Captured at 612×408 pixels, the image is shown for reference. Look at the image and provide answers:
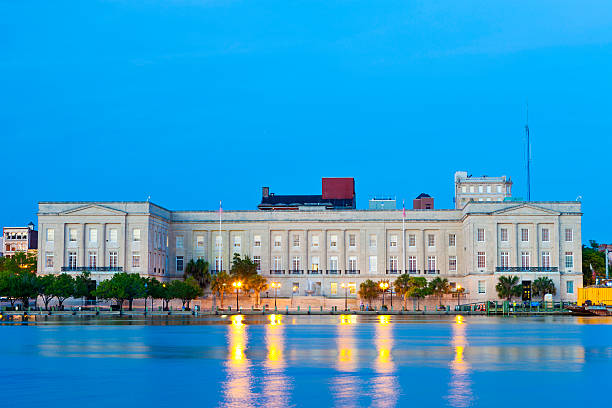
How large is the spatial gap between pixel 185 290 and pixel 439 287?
3739 cm

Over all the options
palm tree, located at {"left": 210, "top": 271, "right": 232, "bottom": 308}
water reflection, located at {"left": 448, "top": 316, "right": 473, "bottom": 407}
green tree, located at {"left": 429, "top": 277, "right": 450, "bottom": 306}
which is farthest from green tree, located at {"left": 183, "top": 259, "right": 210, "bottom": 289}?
water reflection, located at {"left": 448, "top": 316, "right": 473, "bottom": 407}

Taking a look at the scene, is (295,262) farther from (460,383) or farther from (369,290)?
(460,383)

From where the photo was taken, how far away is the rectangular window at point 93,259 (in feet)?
449

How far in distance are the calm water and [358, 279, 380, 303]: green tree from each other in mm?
79314

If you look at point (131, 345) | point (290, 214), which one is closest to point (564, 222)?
point (290, 214)

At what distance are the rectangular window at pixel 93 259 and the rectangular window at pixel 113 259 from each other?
77.8 inches

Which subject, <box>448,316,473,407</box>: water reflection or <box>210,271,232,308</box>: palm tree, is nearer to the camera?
<box>448,316,473,407</box>: water reflection

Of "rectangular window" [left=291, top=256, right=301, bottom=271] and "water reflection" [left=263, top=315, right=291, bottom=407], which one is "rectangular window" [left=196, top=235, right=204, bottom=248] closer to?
"rectangular window" [left=291, top=256, right=301, bottom=271]

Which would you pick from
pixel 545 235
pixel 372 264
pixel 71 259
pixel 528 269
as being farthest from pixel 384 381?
pixel 372 264

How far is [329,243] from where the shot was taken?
14912 centimetres

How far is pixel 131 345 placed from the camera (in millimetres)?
48156

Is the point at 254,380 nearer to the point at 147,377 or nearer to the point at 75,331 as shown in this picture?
the point at 147,377

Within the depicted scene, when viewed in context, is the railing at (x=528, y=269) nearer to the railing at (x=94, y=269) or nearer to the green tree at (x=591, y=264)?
the green tree at (x=591, y=264)

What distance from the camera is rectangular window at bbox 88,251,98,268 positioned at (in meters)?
137
